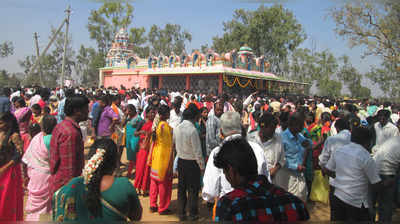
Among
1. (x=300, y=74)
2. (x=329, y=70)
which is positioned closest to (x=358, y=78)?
(x=329, y=70)

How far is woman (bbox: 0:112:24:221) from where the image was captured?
2.65 meters

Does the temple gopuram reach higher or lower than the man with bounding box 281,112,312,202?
higher

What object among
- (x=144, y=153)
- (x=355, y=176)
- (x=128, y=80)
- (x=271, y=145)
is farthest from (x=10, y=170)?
(x=128, y=80)

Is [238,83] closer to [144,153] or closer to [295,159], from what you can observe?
[144,153]

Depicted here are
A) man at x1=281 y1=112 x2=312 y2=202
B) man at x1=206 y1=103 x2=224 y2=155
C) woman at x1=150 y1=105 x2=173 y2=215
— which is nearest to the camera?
man at x1=281 y1=112 x2=312 y2=202

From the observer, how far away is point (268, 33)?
29.7 m

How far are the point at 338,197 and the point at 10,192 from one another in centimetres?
328

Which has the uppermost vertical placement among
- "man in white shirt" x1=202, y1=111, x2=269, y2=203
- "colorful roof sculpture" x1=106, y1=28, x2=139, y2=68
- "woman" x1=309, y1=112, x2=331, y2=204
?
"colorful roof sculpture" x1=106, y1=28, x2=139, y2=68

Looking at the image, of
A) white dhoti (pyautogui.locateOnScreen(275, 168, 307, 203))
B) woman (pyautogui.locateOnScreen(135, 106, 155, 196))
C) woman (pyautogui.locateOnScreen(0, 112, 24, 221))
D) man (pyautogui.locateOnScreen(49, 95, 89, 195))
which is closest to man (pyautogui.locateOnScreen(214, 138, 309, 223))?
man (pyautogui.locateOnScreen(49, 95, 89, 195))

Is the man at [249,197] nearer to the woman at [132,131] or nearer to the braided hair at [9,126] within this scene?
the braided hair at [9,126]

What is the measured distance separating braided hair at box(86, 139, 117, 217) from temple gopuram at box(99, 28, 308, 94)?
15.9 meters

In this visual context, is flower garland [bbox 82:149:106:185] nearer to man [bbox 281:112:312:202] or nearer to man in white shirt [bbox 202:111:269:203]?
man in white shirt [bbox 202:111:269:203]

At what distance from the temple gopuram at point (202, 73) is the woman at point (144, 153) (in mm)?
13100

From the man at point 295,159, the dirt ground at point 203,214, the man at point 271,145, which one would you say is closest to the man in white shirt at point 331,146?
the man at point 295,159
